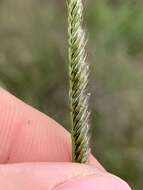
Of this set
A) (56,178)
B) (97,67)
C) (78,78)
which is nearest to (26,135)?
(56,178)

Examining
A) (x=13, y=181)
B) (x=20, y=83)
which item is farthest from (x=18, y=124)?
(x=20, y=83)

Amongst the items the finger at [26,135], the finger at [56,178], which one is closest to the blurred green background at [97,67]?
the finger at [26,135]

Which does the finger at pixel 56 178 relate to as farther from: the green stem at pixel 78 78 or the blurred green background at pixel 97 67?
the blurred green background at pixel 97 67

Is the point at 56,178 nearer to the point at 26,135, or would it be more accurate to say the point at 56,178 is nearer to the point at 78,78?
the point at 78,78

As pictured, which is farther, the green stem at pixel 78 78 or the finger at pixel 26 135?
the finger at pixel 26 135

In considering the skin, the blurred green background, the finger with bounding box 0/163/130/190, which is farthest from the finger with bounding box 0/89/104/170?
the blurred green background

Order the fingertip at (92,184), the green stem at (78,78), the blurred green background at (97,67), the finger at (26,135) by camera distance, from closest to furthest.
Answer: the green stem at (78,78)
the fingertip at (92,184)
the finger at (26,135)
the blurred green background at (97,67)

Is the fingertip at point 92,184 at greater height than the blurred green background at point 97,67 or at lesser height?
greater

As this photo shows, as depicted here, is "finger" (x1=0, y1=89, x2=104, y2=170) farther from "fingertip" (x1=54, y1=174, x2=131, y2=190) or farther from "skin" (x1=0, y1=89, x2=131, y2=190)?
"fingertip" (x1=54, y1=174, x2=131, y2=190)
